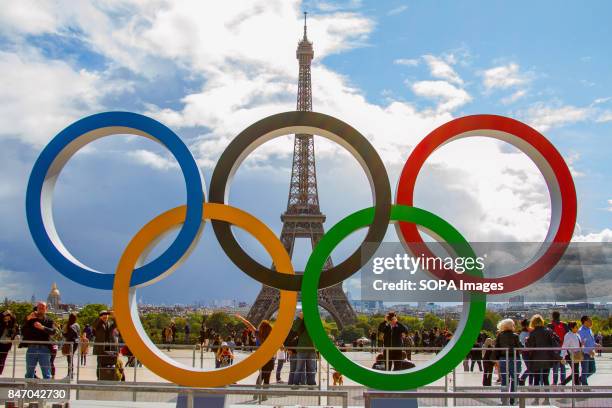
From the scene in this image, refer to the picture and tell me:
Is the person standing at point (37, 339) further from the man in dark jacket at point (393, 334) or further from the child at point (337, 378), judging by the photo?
the man in dark jacket at point (393, 334)

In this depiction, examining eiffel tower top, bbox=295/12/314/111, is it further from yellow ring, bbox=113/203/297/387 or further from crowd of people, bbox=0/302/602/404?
yellow ring, bbox=113/203/297/387

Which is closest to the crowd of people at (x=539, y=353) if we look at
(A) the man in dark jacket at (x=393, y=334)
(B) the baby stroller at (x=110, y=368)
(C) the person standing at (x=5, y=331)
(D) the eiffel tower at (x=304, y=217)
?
(A) the man in dark jacket at (x=393, y=334)

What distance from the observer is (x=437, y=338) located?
26000mm

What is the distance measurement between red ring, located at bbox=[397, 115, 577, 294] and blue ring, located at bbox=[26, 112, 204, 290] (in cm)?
354

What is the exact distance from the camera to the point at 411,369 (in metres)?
11.1

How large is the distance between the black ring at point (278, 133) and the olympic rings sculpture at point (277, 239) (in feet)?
0.06

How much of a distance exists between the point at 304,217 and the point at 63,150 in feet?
132

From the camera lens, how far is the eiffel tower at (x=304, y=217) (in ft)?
165

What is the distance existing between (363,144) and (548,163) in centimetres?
324

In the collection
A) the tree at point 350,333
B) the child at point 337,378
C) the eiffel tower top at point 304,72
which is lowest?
the tree at point 350,333

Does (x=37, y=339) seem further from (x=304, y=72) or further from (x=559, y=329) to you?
(x=304, y=72)

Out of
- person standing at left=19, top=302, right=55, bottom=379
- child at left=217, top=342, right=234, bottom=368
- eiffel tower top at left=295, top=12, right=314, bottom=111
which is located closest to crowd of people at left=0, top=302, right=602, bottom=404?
person standing at left=19, top=302, right=55, bottom=379

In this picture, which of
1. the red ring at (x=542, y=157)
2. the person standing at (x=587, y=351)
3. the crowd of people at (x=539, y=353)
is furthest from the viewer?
the person standing at (x=587, y=351)

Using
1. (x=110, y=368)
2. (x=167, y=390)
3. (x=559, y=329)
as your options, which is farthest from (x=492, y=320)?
(x=167, y=390)
